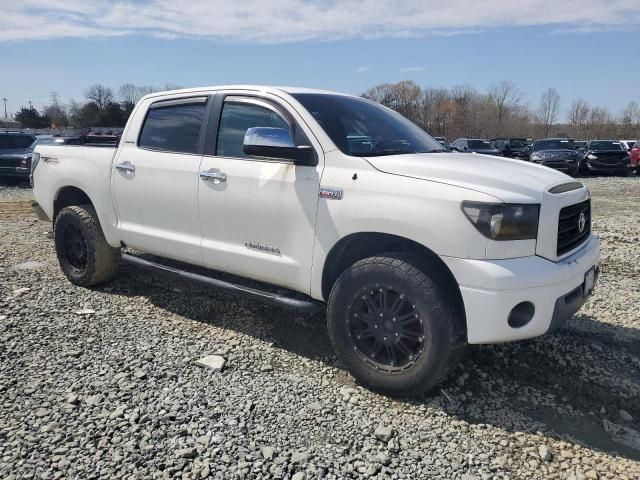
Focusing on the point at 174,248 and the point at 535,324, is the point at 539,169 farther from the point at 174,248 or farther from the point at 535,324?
the point at 174,248

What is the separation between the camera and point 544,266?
118 inches

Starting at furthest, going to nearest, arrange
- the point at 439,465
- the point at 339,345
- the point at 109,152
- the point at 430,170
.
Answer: the point at 109,152, the point at 339,345, the point at 430,170, the point at 439,465

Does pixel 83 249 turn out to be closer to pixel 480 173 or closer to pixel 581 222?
pixel 480 173

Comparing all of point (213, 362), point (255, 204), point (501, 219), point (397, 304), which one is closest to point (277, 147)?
point (255, 204)

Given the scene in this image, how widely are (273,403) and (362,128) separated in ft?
6.64

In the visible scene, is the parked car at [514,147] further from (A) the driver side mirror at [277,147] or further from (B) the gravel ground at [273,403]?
(A) the driver side mirror at [277,147]

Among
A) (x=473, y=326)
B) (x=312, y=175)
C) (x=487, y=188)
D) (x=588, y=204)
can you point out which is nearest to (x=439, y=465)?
(x=473, y=326)

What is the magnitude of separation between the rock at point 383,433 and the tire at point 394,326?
1.10 feet

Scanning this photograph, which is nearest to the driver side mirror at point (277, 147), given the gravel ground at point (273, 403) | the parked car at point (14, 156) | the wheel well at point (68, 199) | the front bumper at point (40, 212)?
the gravel ground at point (273, 403)

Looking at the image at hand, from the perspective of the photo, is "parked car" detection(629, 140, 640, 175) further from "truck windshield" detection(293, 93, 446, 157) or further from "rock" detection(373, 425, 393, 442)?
"rock" detection(373, 425, 393, 442)

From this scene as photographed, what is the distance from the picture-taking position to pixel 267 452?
9.05ft

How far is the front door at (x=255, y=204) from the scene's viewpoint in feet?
11.7

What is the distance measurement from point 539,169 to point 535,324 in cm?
120

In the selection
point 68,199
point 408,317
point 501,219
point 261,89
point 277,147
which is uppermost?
point 261,89
